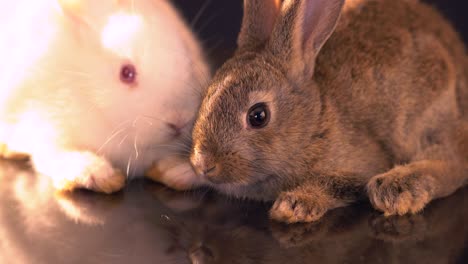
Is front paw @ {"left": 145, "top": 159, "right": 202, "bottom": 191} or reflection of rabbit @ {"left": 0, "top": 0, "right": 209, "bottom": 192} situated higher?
reflection of rabbit @ {"left": 0, "top": 0, "right": 209, "bottom": 192}

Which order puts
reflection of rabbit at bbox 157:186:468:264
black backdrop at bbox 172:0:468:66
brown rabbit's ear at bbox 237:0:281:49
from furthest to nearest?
1. black backdrop at bbox 172:0:468:66
2. brown rabbit's ear at bbox 237:0:281:49
3. reflection of rabbit at bbox 157:186:468:264

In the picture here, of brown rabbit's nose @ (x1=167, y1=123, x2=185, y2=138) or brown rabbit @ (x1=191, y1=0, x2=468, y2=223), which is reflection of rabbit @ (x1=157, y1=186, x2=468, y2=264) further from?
brown rabbit's nose @ (x1=167, y1=123, x2=185, y2=138)

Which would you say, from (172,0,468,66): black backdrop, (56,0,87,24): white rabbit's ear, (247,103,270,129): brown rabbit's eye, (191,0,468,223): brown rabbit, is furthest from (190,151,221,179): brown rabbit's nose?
(172,0,468,66): black backdrop

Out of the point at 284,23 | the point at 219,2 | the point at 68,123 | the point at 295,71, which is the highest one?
the point at 284,23

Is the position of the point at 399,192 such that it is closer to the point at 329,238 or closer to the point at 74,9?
the point at 329,238

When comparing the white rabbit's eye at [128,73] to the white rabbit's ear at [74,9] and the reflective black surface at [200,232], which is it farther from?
the reflective black surface at [200,232]

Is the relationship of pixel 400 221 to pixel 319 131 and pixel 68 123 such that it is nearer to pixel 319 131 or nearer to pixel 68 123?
pixel 319 131

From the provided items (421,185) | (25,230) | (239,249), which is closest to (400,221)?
(421,185)

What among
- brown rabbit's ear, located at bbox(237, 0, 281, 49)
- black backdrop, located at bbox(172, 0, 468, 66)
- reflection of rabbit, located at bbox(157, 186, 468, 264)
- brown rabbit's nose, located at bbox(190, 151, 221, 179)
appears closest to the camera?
reflection of rabbit, located at bbox(157, 186, 468, 264)
